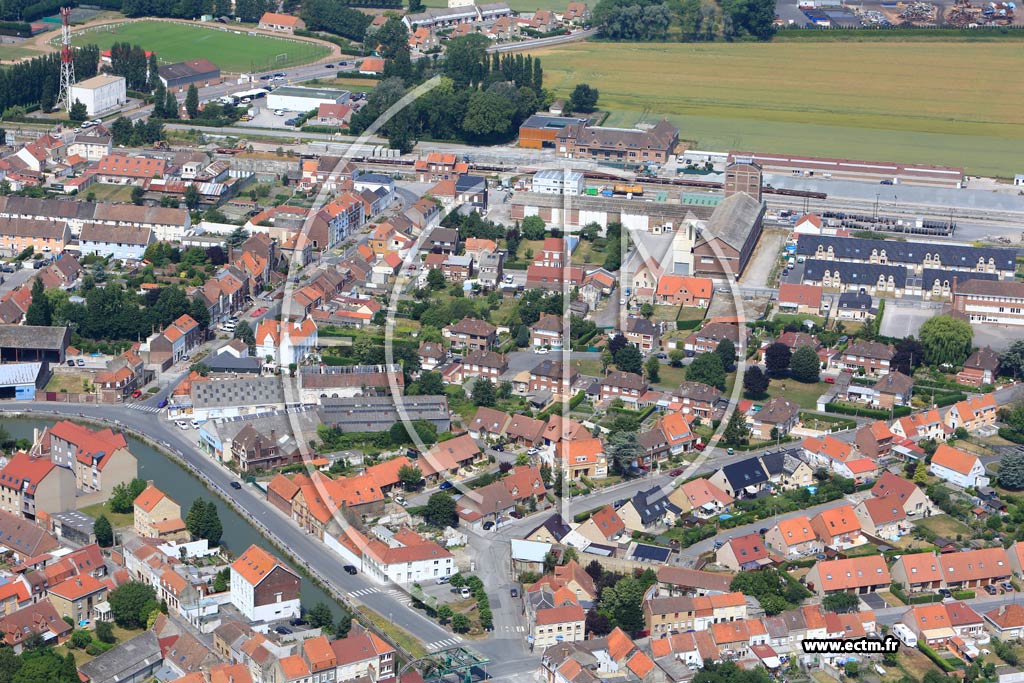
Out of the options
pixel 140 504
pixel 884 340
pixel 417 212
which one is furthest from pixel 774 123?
pixel 140 504

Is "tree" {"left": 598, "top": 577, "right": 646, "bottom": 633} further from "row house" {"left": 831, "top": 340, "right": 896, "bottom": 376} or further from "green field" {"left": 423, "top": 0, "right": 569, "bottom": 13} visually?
Answer: "green field" {"left": 423, "top": 0, "right": 569, "bottom": 13}

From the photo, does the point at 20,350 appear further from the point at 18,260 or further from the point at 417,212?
the point at 417,212

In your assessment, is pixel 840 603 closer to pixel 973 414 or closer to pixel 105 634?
pixel 973 414

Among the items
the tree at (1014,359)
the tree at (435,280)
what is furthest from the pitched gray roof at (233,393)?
the tree at (1014,359)

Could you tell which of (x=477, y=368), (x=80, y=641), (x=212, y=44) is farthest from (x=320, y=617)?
(x=212, y=44)

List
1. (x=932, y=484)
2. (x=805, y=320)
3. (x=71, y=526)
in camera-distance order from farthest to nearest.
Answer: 1. (x=805, y=320)
2. (x=932, y=484)
3. (x=71, y=526)

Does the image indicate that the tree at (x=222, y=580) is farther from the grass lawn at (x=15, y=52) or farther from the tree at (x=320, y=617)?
the grass lawn at (x=15, y=52)

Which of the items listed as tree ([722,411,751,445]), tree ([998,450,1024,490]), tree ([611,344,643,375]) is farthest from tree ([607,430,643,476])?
tree ([998,450,1024,490])

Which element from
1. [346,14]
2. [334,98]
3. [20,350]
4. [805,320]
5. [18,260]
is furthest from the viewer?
[346,14]
